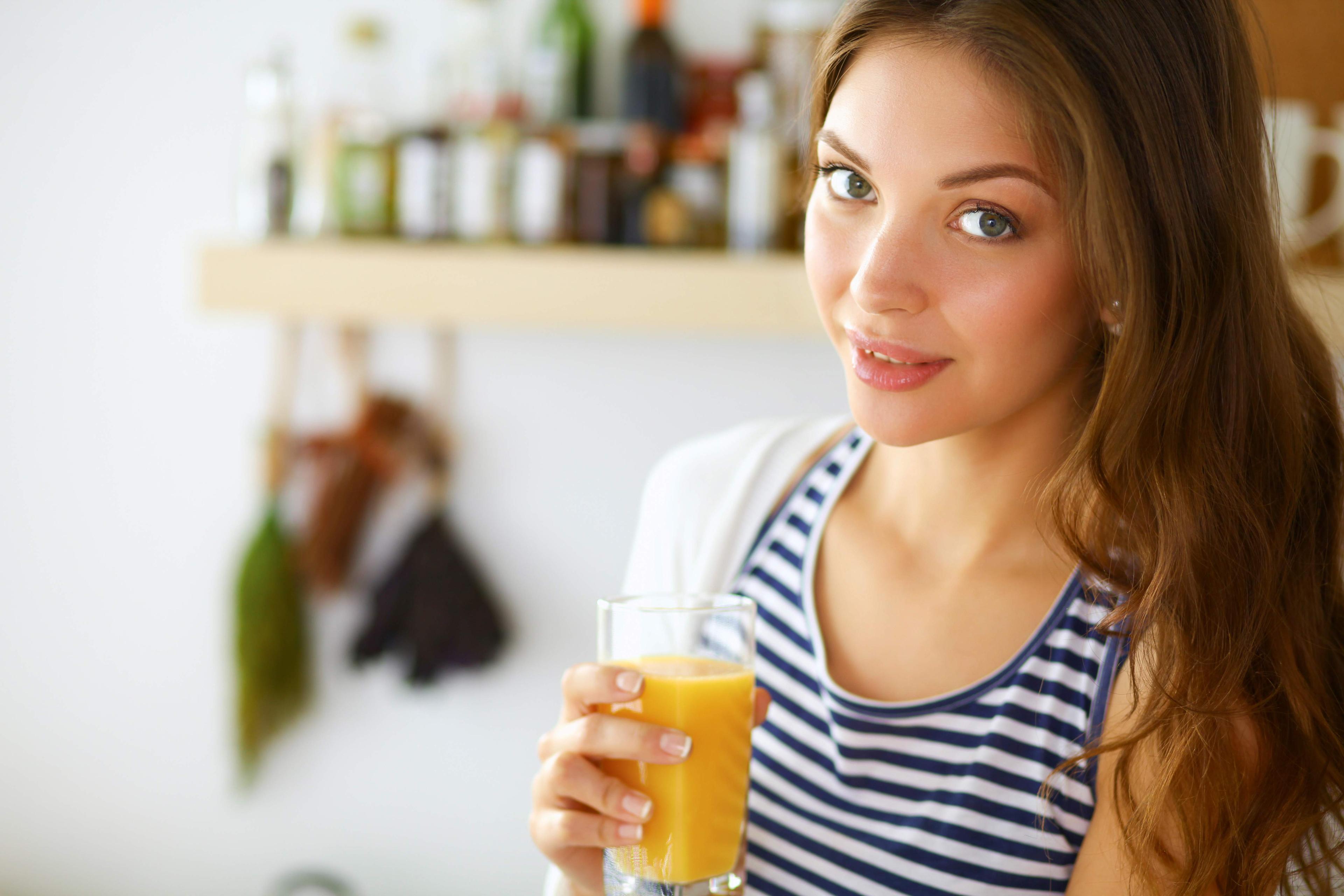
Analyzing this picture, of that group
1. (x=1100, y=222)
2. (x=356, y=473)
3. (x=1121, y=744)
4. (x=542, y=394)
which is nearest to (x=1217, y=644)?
(x=1121, y=744)

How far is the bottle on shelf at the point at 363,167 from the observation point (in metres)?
1.67

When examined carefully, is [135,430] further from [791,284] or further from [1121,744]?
[1121,744]

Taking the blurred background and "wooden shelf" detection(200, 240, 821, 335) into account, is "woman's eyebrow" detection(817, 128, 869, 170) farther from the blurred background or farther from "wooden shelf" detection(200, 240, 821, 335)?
the blurred background

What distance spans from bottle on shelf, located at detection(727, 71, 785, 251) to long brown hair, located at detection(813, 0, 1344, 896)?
30.2 inches

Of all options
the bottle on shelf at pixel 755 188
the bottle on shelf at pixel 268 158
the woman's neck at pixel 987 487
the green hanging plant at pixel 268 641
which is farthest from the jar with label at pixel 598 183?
the woman's neck at pixel 987 487

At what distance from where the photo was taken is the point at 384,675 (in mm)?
1896

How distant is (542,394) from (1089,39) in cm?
126

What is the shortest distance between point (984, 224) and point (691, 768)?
0.43 m

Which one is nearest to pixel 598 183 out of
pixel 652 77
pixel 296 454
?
pixel 652 77

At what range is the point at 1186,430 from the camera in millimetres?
823

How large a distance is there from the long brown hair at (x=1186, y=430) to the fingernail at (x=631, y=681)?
0.35m

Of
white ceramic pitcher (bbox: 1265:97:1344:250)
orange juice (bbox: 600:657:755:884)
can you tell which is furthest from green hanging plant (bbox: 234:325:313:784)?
white ceramic pitcher (bbox: 1265:97:1344:250)

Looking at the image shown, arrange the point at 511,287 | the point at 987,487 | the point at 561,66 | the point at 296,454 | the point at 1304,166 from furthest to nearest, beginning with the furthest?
the point at 296,454, the point at 561,66, the point at 511,287, the point at 1304,166, the point at 987,487

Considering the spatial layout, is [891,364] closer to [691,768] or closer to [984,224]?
[984,224]
